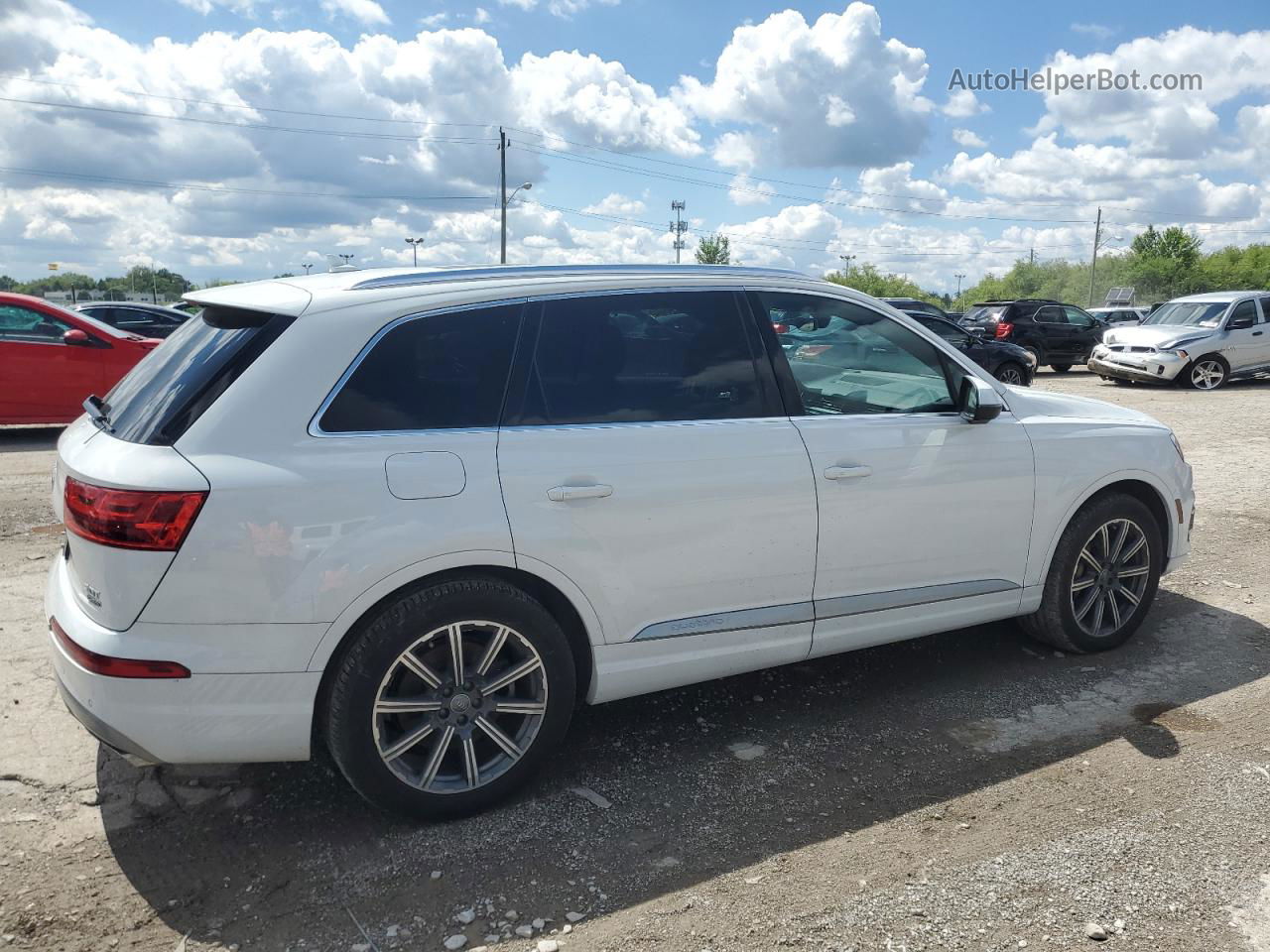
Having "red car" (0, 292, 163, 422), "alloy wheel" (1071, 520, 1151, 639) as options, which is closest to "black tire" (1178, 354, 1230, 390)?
Answer: "alloy wheel" (1071, 520, 1151, 639)

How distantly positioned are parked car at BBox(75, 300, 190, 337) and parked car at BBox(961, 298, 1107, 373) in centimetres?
1611

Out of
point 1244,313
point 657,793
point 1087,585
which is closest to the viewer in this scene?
point 657,793

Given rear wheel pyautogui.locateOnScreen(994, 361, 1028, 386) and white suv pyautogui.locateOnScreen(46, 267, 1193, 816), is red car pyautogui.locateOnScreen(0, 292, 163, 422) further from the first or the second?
rear wheel pyautogui.locateOnScreen(994, 361, 1028, 386)

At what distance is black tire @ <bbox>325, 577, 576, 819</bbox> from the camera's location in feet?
9.97

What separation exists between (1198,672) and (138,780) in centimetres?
451

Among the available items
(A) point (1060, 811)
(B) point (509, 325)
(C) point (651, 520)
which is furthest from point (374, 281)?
(A) point (1060, 811)

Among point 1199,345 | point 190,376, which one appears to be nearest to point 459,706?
point 190,376

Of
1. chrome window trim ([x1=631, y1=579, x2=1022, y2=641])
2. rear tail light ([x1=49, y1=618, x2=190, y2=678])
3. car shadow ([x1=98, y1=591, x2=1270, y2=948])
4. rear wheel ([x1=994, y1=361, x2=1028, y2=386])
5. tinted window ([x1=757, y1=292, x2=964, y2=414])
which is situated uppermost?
tinted window ([x1=757, y1=292, x2=964, y2=414])

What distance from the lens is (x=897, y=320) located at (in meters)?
4.23

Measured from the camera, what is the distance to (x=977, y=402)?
13.5ft

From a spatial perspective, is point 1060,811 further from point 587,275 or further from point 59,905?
point 59,905

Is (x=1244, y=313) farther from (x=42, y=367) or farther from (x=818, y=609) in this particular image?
(x=42, y=367)

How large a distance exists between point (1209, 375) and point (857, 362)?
57.7 ft

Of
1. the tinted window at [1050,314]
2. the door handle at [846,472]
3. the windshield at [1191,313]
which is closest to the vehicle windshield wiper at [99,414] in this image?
the door handle at [846,472]
